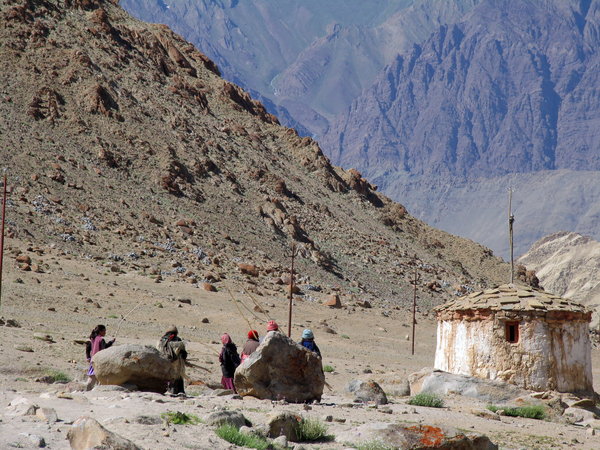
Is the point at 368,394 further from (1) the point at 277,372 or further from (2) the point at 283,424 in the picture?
(2) the point at 283,424

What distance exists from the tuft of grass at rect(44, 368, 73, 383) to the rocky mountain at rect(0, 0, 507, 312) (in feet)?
63.3

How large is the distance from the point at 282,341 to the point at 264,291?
29.6 m

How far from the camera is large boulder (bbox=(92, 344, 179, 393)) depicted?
1142 cm

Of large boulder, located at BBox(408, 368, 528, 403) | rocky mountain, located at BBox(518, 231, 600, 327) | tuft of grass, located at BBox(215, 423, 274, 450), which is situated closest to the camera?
tuft of grass, located at BBox(215, 423, 274, 450)

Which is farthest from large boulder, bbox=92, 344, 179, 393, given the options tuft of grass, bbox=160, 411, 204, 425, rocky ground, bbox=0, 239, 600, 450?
tuft of grass, bbox=160, 411, 204, 425

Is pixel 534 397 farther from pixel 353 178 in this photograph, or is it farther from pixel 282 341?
pixel 353 178

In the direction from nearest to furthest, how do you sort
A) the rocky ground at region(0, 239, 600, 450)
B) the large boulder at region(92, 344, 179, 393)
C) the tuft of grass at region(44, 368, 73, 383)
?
the rocky ground at region(0, 239, 600, 450) → the large boulder at region(92, 344, 179, 393) → the tuft of grass at region(44, 368, 73, 383)

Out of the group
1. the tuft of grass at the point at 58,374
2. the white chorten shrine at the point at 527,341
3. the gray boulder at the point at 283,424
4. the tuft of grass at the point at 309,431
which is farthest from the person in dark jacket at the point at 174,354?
the white chorten shrine at the point at 527,341

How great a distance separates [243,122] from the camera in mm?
67375

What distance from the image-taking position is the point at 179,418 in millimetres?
9102

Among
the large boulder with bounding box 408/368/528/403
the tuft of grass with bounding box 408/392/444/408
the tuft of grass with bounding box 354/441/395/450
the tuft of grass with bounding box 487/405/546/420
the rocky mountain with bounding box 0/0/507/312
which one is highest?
the rocky mountain with bounding box 0/0/507/312

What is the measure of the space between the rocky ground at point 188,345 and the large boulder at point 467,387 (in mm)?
313

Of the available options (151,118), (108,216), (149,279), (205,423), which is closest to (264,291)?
(149,279)

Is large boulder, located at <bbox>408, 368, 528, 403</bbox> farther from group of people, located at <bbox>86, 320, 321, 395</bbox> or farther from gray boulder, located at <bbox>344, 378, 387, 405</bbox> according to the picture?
group of people, located at <bbox>86, 320, 321, 395</bbox>
